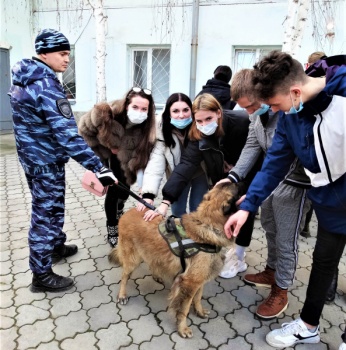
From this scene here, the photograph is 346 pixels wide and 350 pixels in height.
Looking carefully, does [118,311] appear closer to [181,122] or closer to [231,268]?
[231,268]

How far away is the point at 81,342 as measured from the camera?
8.09 feet

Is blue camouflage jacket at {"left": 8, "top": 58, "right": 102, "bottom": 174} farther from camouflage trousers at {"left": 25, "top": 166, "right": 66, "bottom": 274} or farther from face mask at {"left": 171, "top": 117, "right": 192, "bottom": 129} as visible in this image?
face mask at {"left": 171, "top": 117, "right": 192, "bottom": 129}

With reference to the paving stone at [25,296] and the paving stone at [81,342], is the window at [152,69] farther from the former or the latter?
the paving stone at [81,342]

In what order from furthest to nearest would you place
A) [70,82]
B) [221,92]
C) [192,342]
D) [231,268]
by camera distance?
[70,82]
[221,92]
[231,268]
[192,342]

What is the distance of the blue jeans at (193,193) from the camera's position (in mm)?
3535

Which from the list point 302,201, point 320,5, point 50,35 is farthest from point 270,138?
point 320,5

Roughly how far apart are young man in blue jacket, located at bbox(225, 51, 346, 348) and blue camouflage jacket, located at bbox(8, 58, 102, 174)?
1389 mm

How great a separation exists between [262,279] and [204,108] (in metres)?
1.84

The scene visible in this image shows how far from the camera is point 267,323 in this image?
2764 mm

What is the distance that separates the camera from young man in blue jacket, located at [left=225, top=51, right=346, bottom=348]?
5.81ft

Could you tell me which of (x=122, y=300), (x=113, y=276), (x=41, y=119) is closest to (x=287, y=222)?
(x=122, y=300)

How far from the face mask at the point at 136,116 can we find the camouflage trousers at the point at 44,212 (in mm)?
852

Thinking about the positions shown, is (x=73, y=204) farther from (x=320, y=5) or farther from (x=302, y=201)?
(x=320, y=5)

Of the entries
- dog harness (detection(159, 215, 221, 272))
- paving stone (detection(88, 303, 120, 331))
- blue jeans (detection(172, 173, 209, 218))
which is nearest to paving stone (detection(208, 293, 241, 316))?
dog harness (detection(159, 215, 221, 272))
